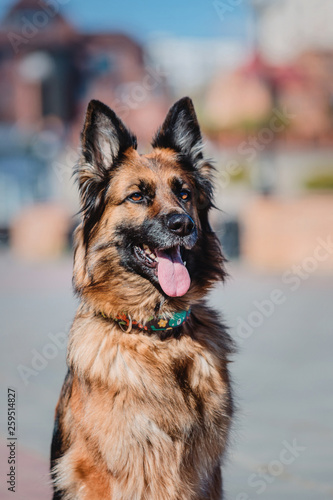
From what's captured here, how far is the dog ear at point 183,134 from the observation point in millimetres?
4047

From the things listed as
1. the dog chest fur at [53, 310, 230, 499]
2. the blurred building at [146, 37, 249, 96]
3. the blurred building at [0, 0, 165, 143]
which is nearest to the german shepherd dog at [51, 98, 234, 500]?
the dog chest fur at [53, 310, 230, 499]

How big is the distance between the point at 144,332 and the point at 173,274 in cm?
36

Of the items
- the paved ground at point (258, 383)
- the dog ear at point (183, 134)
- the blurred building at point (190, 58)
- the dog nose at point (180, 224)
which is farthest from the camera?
the blurred building at point (190, 58)

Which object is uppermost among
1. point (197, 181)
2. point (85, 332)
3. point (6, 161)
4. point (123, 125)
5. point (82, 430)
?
point (123, 125)

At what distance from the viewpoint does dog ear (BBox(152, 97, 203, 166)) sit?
4047 mm

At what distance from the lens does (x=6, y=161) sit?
3681cm

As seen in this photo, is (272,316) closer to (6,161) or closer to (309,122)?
(309,122)

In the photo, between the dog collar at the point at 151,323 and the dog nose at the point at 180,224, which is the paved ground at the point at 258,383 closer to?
the dog collar at the point at 151,323

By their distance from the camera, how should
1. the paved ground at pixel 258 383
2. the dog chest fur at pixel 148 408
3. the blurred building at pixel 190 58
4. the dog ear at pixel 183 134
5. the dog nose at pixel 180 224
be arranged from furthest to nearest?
the blurred building at pixel 190 58 < the paved ground at pixel 258 383 < the dog ear at pixel 183 134 < the dog nose at pixel 180 224 < the dog chest fur at pixel 148 408

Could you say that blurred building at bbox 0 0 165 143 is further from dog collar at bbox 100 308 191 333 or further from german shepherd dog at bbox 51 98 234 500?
dog collar at bbox 100 308 191 333

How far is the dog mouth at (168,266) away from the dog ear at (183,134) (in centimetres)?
70

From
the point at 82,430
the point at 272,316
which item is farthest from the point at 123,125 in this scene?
the point at 272,316

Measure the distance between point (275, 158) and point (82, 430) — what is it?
1948 centimetres

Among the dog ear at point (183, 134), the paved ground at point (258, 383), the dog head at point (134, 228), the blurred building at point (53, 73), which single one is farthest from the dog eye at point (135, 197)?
the blurred building at point (53, 73)
